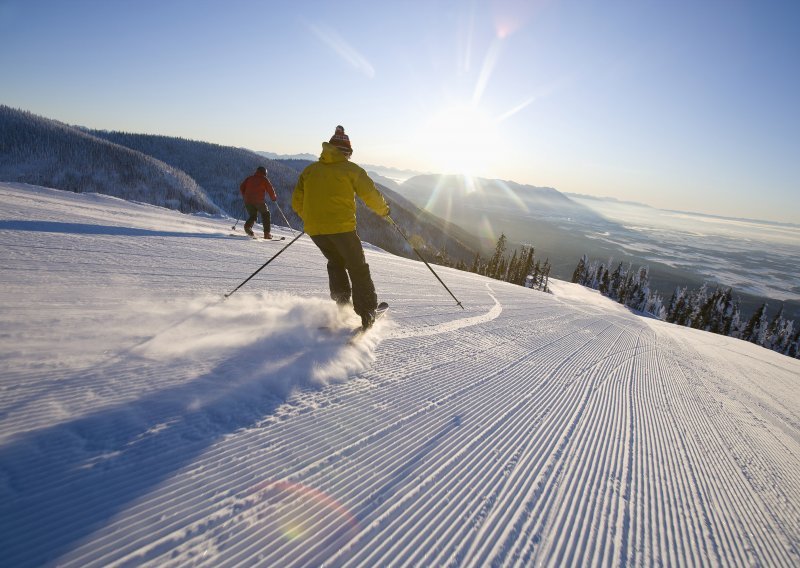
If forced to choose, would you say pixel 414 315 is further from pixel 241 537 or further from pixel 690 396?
pixel 241 537

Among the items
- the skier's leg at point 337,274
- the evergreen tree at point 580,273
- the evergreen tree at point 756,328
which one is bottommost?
the evergreen tree at point 756,328

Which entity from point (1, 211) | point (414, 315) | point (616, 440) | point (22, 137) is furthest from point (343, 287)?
point (22, 137)

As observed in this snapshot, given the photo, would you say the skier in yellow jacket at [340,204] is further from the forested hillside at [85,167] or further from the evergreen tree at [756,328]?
the forested hillside at [85,167]

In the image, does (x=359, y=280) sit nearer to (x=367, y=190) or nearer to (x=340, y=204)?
(x=340, y=204)

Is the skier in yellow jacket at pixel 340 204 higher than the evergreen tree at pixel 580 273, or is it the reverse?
the skier in yellow jacket at pixel 340 204

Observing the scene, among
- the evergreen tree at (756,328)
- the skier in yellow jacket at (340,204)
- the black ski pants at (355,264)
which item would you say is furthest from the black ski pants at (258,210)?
the evergreen tree at (756,328)

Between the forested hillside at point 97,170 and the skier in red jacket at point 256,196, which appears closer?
the skier in red jacket at point 256,196

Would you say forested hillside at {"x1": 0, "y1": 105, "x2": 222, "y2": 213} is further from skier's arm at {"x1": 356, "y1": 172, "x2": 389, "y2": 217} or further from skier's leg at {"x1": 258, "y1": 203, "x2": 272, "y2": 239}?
skier's arm at {"x1": 356, "y1": 172, "x2": 389, "y2": 217}

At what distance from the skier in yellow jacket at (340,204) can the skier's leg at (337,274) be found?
0.02 metres

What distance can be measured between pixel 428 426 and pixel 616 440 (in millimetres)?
1708

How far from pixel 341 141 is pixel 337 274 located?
1613 millimetres

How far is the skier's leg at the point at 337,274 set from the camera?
15.2 ft

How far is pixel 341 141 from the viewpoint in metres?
4.27

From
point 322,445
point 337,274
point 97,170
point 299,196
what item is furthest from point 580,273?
point 97,170
